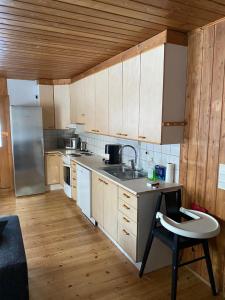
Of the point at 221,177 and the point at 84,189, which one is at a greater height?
the point at 221,177

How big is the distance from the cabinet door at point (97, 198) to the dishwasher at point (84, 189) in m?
0.10

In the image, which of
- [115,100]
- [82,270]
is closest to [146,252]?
[82,270]

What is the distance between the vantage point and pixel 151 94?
236cm

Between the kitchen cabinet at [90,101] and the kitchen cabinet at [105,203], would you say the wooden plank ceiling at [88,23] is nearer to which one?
the kitchen cabinet at [90,101]

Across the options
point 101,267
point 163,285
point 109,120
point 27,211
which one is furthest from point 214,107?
point 27,211

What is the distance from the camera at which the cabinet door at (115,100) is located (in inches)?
114

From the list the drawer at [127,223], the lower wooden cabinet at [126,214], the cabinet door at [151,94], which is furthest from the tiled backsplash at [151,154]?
the drawer at [127,223]

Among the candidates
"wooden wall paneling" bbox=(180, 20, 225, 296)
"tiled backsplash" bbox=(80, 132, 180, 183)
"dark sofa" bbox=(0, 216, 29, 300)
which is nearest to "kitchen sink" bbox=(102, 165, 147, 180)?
"tiled backsplash" bbox=(80, 132, 180, 183)

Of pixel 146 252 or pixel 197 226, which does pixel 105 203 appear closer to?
pixel 146 252

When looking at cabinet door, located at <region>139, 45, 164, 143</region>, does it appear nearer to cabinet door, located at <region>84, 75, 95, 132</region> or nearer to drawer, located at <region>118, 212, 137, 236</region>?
drawer, located at <region>118, 212, 137, 236</region>

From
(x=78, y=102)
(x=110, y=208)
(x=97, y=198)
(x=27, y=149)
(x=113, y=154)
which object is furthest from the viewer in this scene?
(x=27, y=149)

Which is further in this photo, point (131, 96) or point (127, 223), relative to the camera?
point (131, 96)

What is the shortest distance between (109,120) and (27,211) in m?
2.16

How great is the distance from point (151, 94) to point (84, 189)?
6.19ft
